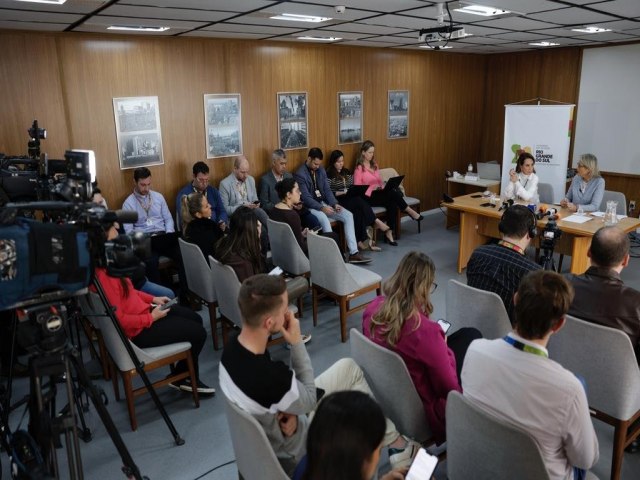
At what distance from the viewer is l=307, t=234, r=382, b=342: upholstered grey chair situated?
12.1ft

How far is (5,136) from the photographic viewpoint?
419 cm

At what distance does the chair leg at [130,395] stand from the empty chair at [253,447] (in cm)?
123

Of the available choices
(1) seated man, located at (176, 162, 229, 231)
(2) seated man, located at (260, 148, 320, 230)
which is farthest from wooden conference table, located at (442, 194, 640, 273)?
(1) seated man, located at (176, 162, 229, 231)

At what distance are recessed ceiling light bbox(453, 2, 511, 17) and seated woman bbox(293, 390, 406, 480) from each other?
3.67m

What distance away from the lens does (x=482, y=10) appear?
4082 mm

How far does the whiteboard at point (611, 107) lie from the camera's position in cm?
668

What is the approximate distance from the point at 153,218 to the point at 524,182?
409cm

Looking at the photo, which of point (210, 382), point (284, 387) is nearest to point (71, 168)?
point (284, 387)

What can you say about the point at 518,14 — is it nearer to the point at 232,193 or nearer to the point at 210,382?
the point at 232,193

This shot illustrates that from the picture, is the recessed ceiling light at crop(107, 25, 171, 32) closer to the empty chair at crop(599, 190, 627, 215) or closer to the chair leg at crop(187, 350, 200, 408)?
the chair leg at crop(187, 350, 200, 408)

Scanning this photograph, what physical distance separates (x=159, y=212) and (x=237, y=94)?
1736mm

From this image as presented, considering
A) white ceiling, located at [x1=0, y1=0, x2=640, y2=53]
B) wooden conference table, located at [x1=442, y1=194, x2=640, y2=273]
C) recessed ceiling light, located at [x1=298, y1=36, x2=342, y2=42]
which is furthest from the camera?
recessed ceiling light, located at [x1=298, y1=36, x2=342, y2=42]

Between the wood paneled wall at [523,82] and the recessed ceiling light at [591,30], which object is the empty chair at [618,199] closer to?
the recessed ceiling light at [591,30]

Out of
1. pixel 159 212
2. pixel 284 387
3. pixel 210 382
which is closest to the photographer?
pixel 284 387
